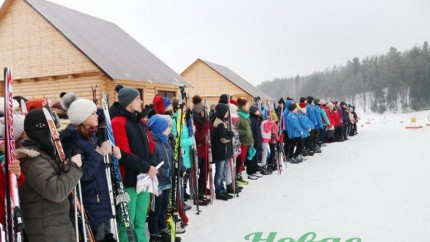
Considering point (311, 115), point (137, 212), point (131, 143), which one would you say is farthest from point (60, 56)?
point (137, 212)

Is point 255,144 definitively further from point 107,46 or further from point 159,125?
point 107,46

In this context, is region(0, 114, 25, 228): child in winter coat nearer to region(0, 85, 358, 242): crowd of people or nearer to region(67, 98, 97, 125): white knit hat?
region(0, 85, 358, 242): crowd of people

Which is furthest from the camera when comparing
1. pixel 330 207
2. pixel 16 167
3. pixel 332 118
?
pixel 332 118

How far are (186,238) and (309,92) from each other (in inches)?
3994

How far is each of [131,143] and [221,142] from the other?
9.78 feet

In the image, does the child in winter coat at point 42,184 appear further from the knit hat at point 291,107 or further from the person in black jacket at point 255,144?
the knit hat at point 291,107

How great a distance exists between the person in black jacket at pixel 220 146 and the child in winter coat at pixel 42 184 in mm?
4097

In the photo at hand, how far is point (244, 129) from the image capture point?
26.1 feet

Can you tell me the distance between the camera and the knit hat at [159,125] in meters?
4.41

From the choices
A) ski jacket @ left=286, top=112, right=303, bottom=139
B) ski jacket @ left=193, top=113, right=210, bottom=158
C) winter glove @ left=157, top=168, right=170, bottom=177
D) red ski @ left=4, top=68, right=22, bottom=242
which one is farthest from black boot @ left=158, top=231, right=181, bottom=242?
ski jacket @ left=286, top=112, right=303, bottom=139

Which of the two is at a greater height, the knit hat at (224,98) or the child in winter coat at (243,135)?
the knit hat at (224,98)

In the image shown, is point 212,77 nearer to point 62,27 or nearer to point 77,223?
point 62,27

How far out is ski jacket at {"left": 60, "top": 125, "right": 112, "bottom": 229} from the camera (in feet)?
10.3

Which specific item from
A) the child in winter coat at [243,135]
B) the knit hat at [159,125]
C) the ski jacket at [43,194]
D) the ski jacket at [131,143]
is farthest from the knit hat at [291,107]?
the ski jacket at [43,194]
